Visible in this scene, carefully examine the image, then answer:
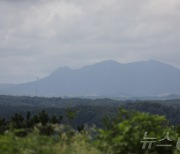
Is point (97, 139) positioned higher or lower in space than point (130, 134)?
lower

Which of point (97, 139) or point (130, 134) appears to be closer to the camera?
point (130, 134)

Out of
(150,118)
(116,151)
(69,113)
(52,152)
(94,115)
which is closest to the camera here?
(52,152)

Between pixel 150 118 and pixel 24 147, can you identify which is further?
pixel 150 118

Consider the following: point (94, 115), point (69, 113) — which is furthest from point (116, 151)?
point (94, 115)

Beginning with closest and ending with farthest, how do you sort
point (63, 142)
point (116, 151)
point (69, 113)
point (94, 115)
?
point (63, 142)
point (116, 151)
point (69, 113)
point (94, 115)

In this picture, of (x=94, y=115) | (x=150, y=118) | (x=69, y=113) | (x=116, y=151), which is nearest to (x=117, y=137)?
(x=116, y=151)

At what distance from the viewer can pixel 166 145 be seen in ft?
40.7

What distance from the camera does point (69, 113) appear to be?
42.6 ft

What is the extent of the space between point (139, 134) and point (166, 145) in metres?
1.32

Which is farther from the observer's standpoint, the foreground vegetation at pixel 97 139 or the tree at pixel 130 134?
the tree at pixel 130 134

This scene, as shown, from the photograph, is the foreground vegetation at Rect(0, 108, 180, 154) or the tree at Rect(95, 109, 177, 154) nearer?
the foreground vegetation at Rect(0, 108, 180, 154)

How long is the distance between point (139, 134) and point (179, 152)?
133 centimetres

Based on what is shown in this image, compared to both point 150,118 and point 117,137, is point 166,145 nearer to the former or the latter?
point 150,118

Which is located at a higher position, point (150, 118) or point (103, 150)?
point (150, 118)
